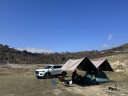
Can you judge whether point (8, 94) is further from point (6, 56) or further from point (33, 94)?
point (6, 56)

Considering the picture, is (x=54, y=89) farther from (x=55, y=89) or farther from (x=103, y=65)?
(x=103, y=65)

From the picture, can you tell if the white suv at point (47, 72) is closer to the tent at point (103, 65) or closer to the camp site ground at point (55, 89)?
the camp site ground at point (55, 89)

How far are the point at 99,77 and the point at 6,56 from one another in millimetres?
40658

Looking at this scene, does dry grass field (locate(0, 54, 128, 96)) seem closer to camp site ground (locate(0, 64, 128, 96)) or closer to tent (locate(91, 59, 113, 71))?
camp site ground (locate(0, 64, 128, 96))

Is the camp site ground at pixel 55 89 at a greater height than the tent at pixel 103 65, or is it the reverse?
the tent at pixel 103 65

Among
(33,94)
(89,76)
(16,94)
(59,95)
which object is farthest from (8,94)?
(89,76)

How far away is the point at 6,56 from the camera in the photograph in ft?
162

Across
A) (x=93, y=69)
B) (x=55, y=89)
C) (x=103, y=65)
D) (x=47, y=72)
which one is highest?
(x=103, y=65)

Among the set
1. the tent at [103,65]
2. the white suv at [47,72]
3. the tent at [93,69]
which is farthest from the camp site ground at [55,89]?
the white suv at [47,72]

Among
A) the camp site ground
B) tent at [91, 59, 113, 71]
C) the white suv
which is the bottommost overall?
the camp site ground

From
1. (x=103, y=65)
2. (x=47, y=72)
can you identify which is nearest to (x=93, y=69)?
(x=103, y=65)

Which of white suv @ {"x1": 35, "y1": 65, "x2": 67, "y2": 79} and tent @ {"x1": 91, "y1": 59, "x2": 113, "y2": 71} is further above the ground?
tent @ {"x1": 91, "y1": 59, "x2": 113, "y2": 71}

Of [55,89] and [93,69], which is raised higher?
[93,69]

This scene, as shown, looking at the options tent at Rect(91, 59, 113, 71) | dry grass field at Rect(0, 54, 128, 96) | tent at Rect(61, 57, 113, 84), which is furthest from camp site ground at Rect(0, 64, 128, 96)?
tent at Rect(91, 59, 113, 71)
